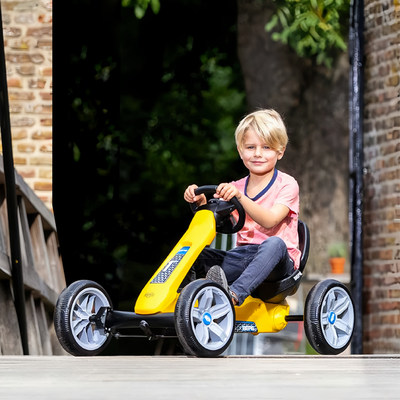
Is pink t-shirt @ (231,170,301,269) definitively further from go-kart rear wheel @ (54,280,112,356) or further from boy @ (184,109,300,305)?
go-kart rear wheel @ (54,280,112,356)

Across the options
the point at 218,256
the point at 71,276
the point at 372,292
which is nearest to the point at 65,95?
the point at 71,276

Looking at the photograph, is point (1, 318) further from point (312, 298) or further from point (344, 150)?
point (344, 150)

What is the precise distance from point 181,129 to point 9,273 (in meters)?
1.51

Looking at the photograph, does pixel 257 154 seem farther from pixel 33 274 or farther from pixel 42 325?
pixel 42 325

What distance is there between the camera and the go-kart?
3312 mm

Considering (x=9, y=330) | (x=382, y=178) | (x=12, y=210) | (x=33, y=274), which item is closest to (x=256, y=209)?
(x=12, y=210)

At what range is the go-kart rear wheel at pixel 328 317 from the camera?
3746 millimetres

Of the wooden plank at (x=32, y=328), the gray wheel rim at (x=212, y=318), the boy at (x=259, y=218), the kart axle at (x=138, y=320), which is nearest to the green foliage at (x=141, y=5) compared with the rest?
Result: the wooden plank at (x=32, y=328)

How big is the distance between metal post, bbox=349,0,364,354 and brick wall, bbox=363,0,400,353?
3cm

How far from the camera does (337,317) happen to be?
3.90 m

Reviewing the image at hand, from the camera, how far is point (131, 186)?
6109mm

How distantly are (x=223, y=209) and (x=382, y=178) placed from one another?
274 centimetres

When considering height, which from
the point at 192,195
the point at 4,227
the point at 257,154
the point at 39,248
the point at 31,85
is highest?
the point at 31,85

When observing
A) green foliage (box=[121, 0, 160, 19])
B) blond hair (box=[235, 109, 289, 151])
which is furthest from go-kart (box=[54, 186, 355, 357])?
green foliage (box=[121, 0, 160, 19])
